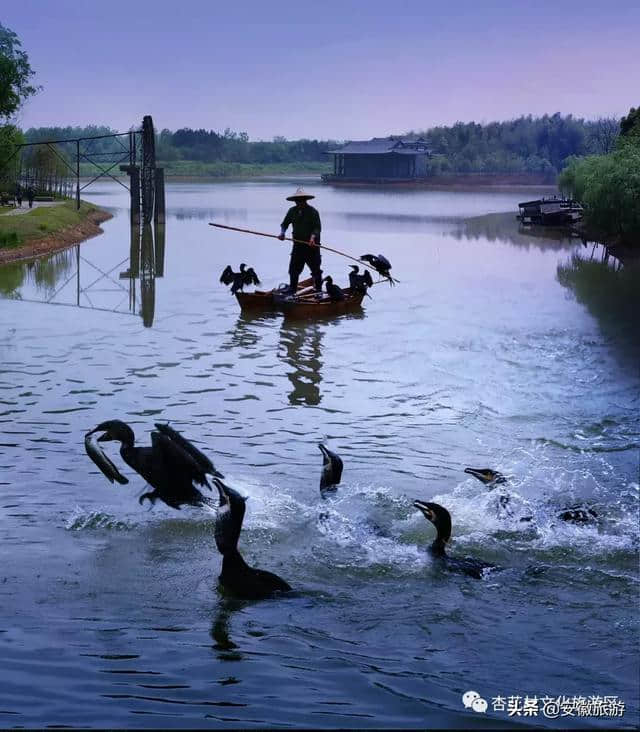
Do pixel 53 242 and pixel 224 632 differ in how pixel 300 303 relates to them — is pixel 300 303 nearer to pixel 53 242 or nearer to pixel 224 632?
pixel 224 632

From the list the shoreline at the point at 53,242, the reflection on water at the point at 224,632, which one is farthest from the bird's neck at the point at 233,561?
the shoreline at the point at 53,242

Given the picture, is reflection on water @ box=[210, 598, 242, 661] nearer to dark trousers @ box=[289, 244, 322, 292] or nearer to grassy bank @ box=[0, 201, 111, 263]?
dark trousers @ box=[289, 244, 322, 292]

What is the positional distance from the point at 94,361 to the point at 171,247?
21293 mm

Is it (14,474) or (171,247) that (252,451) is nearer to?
(14,474)

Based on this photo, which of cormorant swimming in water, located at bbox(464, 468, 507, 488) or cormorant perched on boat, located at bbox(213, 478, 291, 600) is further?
cormorant swimming in water, located at bbox(464, 468, 507, 488)

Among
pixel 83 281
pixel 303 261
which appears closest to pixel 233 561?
pixel 303 261

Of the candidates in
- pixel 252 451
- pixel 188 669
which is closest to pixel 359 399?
pixel 252 451

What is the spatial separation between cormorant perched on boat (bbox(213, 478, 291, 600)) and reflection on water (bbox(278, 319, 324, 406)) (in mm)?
5785

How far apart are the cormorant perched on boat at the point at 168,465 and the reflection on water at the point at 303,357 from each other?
14.5 ft

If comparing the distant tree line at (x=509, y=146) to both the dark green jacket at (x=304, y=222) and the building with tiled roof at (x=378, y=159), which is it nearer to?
the building with tiled roof at (x=378, y=159)

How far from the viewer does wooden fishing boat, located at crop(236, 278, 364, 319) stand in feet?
61.8

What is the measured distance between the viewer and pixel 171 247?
117 feet

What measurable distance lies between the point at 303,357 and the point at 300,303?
10.9 ft

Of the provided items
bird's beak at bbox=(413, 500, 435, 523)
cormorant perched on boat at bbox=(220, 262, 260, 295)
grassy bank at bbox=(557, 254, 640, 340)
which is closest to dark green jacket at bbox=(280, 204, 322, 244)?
cormorant perched on boat at bbox=(220, 262, 260, 295)
